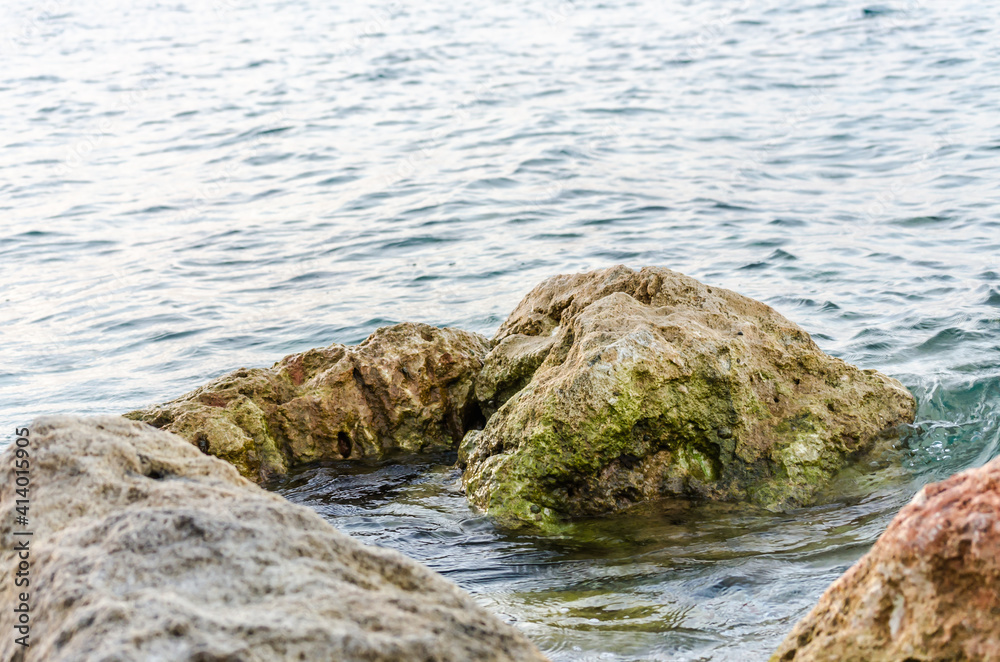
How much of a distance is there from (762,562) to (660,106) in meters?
11.5

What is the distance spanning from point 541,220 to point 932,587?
28.1 feet

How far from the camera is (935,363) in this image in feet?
20.7

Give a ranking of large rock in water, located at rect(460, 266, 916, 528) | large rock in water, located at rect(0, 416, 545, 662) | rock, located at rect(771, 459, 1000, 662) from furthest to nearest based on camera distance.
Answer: large rock in water, located at rect(460, 266, 916, 528)
rock, located at rect(771, 459, 1000, 662)
large rock in water, located at rect(0, 416, 545, 662)

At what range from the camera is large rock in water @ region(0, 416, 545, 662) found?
192 centimetres

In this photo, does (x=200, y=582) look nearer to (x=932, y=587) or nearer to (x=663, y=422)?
(x=932, y=587)

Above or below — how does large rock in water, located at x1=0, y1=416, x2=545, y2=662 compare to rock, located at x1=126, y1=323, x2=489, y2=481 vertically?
above

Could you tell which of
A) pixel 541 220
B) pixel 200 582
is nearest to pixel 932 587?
pixel 200 582

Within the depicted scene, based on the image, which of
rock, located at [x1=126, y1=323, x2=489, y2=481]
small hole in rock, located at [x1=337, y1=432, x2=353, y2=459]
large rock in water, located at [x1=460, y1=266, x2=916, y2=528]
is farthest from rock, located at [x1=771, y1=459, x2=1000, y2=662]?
small hole in rock, located at [x1=337, y1=432, x2=353, y2=459]

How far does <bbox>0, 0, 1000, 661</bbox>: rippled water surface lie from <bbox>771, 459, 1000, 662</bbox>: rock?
0.95 metres

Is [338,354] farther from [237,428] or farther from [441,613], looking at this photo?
[441,613]

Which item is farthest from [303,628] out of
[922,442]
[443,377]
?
[922,442]

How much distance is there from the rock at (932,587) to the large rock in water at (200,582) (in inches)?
34.7

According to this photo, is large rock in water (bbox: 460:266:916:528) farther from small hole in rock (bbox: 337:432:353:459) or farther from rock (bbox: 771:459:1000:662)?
rock (bbox: 771:459:1000:662)

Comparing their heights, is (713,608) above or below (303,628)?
below
